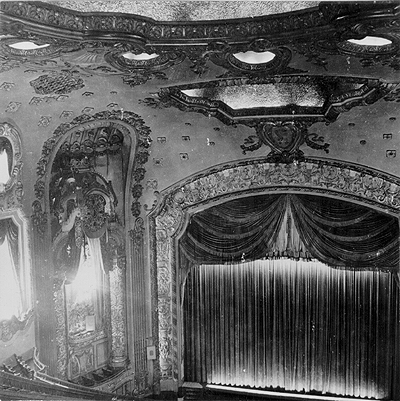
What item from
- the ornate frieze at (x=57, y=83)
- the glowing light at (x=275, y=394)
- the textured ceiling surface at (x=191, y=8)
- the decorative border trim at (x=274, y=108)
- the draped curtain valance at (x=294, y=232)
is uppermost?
the textured ceiling surface at (x=191, y=8)

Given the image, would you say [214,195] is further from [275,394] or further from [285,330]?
[275,394]

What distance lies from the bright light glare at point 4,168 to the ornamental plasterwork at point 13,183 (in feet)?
0.19

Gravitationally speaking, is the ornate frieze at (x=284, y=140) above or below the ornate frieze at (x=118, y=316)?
above

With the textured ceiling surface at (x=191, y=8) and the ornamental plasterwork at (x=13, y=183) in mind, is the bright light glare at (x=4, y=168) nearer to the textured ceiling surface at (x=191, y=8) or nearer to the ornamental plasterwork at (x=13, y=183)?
the ornamental plasterwork at (x=13, y=183)

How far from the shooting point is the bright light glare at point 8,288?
8.49m

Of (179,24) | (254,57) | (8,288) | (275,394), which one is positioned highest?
(179,24)

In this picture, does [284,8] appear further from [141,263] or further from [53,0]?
[141,263]

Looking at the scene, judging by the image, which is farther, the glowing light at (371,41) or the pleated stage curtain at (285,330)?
the pleated stage curtain at (285,330)

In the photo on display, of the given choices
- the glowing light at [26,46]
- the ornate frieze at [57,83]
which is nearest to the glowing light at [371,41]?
the glowing light at [26,46]

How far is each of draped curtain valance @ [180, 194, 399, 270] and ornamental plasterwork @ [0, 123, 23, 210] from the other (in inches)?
132

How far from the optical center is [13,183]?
28.7 ft

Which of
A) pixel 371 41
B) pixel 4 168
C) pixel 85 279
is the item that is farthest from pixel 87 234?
pixel 371 41

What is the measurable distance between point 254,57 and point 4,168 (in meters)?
4.16

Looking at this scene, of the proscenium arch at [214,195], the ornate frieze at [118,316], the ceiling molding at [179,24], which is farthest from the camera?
the ornate frieze at [118,316]
